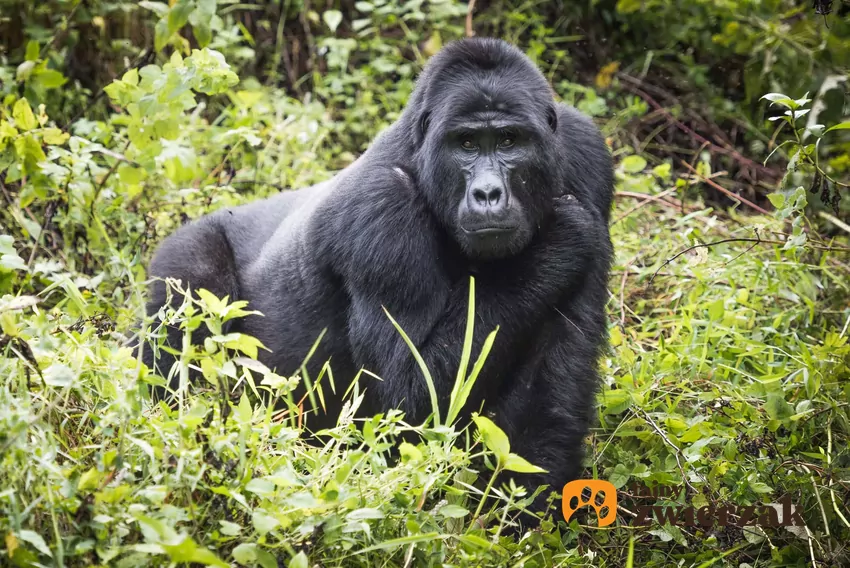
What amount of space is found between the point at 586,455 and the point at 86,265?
2.89m

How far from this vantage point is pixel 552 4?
310 inches

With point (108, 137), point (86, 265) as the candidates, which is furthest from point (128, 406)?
point (108, 137)

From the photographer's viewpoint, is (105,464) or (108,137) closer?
(105,464)

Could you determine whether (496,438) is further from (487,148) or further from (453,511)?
(487,148)

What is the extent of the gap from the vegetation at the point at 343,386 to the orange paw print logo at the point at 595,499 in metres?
0.08

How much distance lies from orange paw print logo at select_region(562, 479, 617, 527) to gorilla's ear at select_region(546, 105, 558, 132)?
4.88ft

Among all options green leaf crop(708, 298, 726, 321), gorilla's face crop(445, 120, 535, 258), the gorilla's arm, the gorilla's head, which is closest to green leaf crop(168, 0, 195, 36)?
the gorilla's head

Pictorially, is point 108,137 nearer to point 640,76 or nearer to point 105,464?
point 105,464

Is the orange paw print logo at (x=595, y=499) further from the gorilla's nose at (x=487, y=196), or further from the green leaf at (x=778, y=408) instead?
the gorilla's nose at (x=487, y=196)

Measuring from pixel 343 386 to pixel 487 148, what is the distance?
1291 millimetres

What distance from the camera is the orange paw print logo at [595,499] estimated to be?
314 centimetres

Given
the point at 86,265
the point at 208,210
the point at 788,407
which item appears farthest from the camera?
the point at 208,210

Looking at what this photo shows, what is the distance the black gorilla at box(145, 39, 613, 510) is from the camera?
3504mm

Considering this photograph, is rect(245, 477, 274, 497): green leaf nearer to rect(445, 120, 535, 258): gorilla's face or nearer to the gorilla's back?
rect(445, 120, 535, 258): gorilla's face
